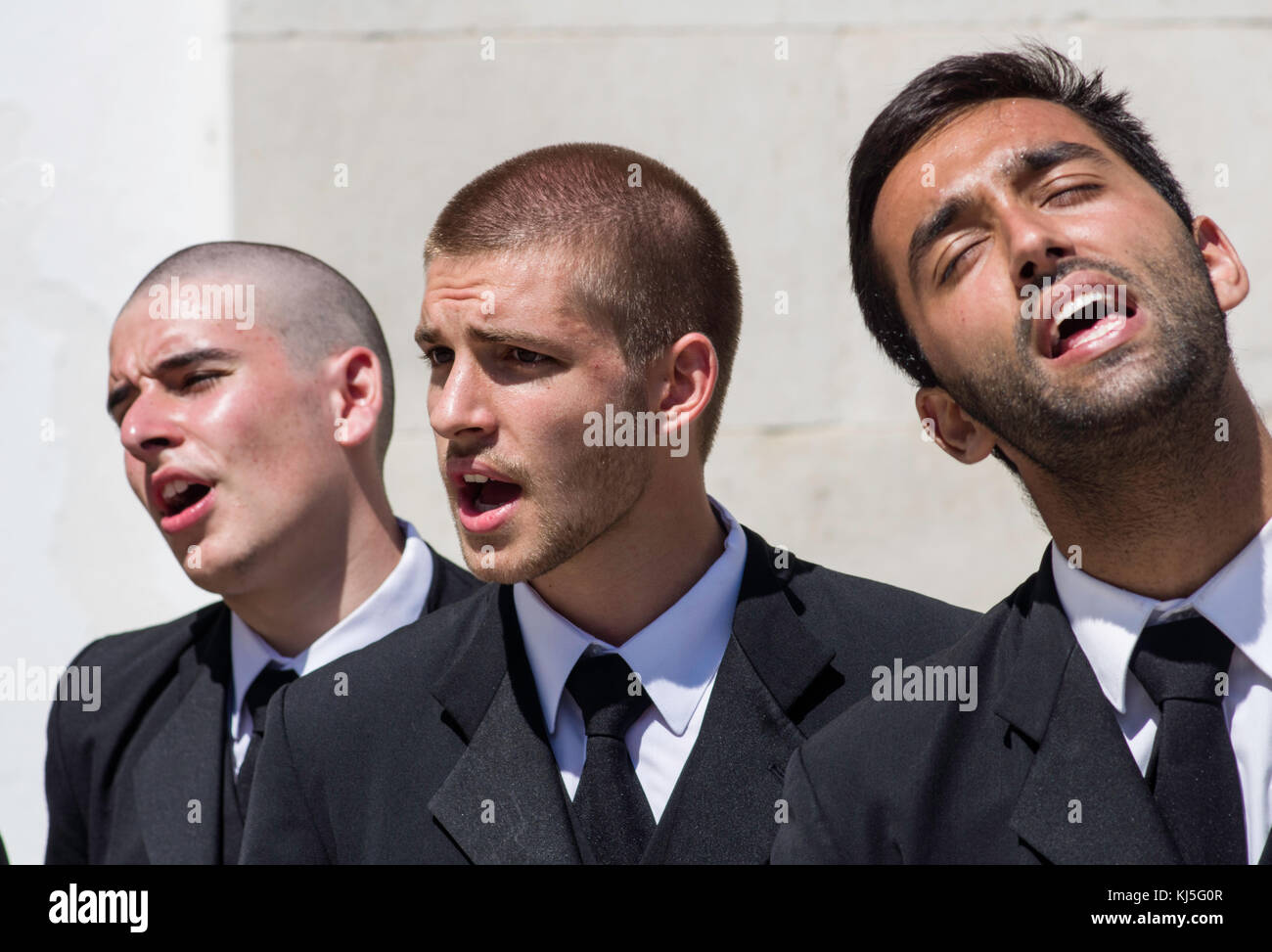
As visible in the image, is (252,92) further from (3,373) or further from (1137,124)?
(1137,124)

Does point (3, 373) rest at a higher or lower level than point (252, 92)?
lower

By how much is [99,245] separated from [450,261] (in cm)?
302

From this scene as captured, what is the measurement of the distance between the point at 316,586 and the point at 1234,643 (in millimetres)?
2392

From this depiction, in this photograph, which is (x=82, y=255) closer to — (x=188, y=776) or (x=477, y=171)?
(x=477, y=171)

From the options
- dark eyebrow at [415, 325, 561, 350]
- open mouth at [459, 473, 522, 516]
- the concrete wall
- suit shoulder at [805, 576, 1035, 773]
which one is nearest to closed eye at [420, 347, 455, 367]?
dark eyebrow at [415, 325, 561, 350]

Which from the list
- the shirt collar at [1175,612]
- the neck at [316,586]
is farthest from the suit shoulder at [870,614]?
the neck at [316,586]

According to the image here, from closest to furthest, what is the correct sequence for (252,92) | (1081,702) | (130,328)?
(1081,702), (130,328), (252,92)

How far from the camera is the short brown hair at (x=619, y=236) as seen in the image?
3.03 m

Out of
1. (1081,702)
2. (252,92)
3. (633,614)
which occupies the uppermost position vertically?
(252,92)

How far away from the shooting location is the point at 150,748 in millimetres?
3791

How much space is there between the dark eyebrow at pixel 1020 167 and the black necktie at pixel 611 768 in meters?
1.10

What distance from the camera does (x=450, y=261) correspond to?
10.1 feet

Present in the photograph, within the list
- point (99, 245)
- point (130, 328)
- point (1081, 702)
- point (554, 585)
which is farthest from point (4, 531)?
point (1081, 702)

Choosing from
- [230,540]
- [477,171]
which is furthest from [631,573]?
[477,171]
